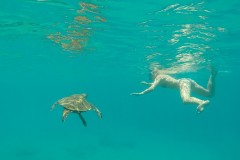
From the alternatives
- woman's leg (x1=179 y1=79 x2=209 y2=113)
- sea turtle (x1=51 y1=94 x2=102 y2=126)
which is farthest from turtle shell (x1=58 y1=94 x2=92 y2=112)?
woman's leg (x1=179 y1=79 x2=209 y2=113)

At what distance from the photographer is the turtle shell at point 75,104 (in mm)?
9180

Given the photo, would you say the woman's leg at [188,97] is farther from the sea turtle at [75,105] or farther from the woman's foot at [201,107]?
the sea turtle at [75,105]

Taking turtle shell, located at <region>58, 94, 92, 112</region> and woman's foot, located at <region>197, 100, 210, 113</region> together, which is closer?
turtle shell, located at <region>58, 94, 92, 112</region>

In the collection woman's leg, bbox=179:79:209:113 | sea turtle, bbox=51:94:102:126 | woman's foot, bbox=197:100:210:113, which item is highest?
sea turtle, bbox=51:94:102:126

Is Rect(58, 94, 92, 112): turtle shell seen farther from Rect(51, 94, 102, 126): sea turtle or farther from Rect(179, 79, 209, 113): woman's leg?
Rect(179, 79, 209, 113): woman's leg

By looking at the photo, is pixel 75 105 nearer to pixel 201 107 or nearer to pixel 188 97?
pixel 201 107

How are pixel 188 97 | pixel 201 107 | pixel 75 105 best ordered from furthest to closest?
pixel 188 97 < pixel 201 107 < pixel 75 105

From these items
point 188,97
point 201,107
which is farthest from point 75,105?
point 188,97

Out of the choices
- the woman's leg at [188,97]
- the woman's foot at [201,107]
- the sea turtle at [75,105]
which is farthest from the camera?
the woman's leg at [188,97]

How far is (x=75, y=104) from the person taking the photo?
9359mm

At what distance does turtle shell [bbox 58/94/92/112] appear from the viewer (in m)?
9.18

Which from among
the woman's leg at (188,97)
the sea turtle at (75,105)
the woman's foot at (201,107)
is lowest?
the woman's leg at (188,97)

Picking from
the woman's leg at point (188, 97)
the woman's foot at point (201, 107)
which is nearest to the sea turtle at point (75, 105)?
the woman's foot at point (201, 107)

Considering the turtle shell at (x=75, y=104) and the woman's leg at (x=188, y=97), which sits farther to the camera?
the woman's leg at (x=188, y=97)
